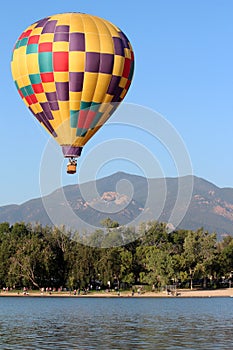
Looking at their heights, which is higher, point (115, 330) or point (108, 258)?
point (108, 258)

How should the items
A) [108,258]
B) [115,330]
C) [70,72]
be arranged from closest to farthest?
[70,72]
[115,330]
[108,258]

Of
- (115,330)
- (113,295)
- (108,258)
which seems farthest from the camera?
(108,258)

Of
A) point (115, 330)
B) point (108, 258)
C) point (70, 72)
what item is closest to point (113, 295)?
point (108, 258)

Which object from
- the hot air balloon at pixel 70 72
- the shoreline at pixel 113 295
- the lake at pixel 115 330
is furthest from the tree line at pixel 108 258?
the hot air balloon at pixel 70 72

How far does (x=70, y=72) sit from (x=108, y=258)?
57.3m

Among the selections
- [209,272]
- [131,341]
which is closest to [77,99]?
[131,341]

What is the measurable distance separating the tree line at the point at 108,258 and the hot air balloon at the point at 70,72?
54.9m

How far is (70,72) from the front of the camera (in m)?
43.2

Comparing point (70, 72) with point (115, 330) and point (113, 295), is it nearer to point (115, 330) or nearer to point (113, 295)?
point (115, 330)

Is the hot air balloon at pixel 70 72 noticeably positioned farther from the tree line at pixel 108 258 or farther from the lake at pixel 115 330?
the tree line at pixel 108 258

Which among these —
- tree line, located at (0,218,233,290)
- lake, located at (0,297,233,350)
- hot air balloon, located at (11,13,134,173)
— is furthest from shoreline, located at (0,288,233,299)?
hot air balloon, located at (11,13,134,173)

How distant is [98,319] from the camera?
54125 mm

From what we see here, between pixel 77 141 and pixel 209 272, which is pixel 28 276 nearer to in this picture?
pixel 209 272

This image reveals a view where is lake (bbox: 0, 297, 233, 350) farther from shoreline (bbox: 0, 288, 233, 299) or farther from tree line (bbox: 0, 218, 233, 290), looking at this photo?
tree line (bbox: 0, 218, 233, 290)
